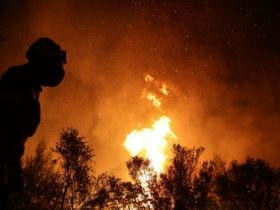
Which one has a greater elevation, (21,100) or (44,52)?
(44,52)

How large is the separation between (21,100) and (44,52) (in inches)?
13.4

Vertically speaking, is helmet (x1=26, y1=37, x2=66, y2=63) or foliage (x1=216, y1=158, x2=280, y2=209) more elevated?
foliage (x1=216, y1=158, x2=280, y2=209)

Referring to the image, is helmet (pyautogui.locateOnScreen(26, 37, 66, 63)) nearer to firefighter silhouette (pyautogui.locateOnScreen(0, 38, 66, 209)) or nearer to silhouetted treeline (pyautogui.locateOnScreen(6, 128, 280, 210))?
firefighter silhouette (pyautogui.locateOnScreen(0, 38, 66, 209))

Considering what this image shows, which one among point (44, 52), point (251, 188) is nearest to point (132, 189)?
point (251, 188)

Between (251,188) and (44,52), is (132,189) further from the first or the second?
(44,52)

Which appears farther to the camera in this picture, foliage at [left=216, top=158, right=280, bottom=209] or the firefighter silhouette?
foliage at [left=216, top=158, right=280, bottom=209]

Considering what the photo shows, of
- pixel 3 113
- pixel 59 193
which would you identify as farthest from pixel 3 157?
pixel 59 193

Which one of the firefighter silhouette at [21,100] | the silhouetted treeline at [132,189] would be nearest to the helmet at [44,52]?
the firefighter silhouette at [21,100]

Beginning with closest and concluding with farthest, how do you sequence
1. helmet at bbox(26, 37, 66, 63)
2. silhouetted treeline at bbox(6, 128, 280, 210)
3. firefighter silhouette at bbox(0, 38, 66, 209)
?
firefighter silhouette at bbox(0, 38, 66, 209), helmet at bbox(26, 37, 66, 63), silhouetted treeline at bbox(6, 128, 280, 210)

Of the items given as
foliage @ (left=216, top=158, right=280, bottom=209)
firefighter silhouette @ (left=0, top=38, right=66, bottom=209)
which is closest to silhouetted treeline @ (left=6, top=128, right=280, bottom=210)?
foliage @ (left=216, top=158, right=280, bottom=209)

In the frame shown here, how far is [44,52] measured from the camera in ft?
6.26

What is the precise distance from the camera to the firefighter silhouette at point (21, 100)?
64.2 inches

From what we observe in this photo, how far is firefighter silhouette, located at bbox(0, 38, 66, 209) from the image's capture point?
5.35 ft

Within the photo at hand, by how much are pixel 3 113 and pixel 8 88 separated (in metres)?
0.18
